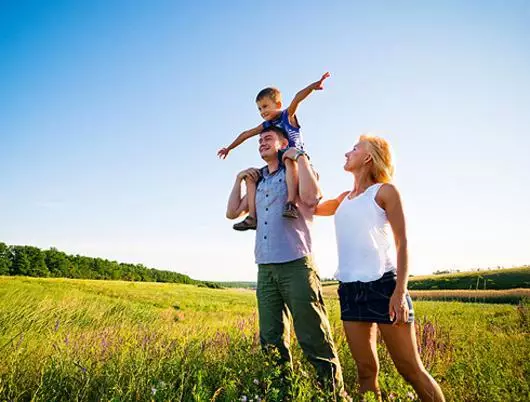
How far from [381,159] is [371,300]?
1167 millimetres

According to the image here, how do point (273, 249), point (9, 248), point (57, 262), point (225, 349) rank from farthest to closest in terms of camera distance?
1. point (57, 262)
2. point (9, 248)
3. point (225, 349)
4. point (273, 249)

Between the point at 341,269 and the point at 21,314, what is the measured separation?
540 cm

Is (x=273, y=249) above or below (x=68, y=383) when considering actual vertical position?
above

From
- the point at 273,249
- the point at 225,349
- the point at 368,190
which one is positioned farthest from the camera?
the point at 225,349

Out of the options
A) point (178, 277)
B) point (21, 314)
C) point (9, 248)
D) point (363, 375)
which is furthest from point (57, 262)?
point (363, 375)

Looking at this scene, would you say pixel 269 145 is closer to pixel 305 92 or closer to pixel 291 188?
pixel 291 188

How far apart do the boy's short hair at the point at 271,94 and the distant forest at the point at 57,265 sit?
262ft

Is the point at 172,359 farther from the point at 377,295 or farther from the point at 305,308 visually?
the point at 377,295

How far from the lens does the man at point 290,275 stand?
287cm

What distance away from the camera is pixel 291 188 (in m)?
3.19

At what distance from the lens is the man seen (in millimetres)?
2865

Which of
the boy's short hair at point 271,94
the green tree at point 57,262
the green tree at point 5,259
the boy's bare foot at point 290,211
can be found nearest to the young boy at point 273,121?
the boy's short hair at point 271,94

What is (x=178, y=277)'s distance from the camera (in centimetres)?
11488

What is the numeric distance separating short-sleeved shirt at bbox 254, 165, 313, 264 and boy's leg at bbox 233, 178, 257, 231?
138 millimetres
